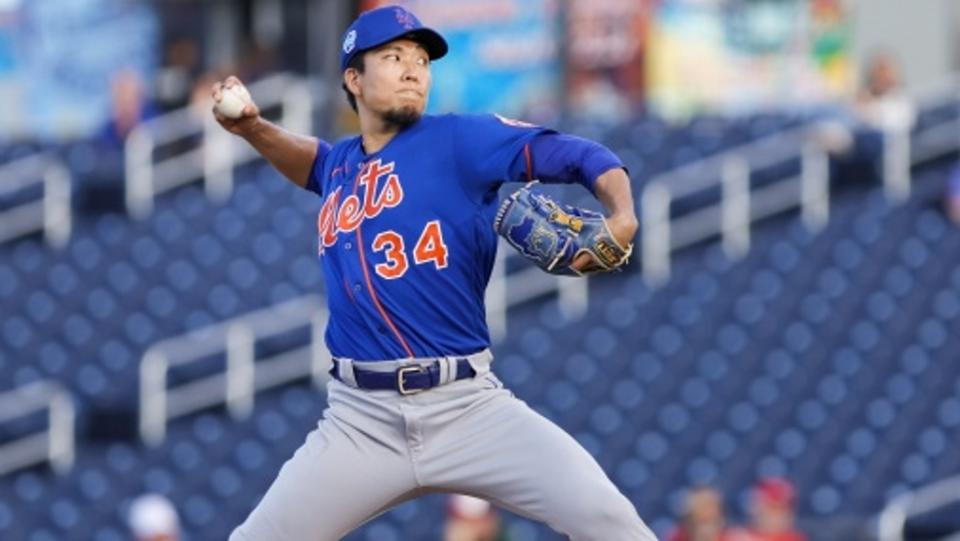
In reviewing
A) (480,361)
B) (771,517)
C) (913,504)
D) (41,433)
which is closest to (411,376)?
(480,361)

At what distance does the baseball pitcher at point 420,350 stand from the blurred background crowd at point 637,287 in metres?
3.12

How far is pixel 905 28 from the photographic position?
1681cm

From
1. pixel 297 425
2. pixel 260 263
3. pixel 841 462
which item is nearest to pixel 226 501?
pixel 297 425

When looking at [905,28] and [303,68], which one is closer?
[905,28]

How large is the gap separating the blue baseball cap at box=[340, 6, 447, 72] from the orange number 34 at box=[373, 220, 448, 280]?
451mm

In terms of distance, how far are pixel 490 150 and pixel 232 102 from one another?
2.59ft

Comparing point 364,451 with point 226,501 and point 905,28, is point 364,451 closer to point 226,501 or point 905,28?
point 226,501

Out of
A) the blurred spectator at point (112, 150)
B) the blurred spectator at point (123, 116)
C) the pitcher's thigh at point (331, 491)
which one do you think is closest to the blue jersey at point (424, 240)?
the pitcher's thigh at point (331, 491)

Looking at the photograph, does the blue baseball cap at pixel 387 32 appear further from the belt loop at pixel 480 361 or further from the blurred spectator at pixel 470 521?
the blurred spectator at pixel 470 521

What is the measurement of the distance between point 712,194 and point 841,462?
2.54 metres

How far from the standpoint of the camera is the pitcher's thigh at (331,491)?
583cm

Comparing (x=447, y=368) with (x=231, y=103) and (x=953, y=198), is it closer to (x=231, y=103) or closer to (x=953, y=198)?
(x=231, y=103)

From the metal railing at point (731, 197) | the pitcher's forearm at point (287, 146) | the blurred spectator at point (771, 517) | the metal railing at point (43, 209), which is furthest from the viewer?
the metal railing at point (43, 209)

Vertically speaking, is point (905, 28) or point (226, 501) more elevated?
point (905, 28)
